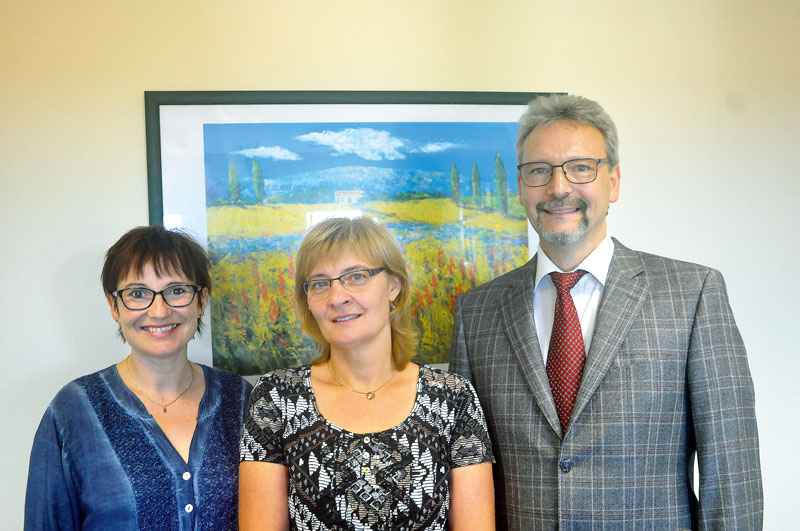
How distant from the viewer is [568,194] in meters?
1.76

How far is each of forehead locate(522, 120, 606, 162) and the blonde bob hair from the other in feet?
1.59

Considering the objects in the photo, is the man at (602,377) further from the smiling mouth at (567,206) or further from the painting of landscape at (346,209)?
the painting of landscape at (346,209)

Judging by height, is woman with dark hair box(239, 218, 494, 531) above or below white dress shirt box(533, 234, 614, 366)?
below

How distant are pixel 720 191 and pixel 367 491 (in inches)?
71.6

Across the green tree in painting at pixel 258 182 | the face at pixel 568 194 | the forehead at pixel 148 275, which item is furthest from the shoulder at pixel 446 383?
the green tree in painting at pixel 258 182

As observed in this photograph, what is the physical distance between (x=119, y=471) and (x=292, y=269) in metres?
0.85

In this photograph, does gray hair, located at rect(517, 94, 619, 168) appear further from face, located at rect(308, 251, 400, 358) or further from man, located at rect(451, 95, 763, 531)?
face, located at rect(308, 251, 400, 358)

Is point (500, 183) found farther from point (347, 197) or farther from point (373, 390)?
point (373, 390)

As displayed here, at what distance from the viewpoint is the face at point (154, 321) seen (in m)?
1.83

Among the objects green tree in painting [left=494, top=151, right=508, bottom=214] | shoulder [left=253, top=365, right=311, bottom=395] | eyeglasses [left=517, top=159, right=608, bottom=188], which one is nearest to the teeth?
shoulder [left=253, top=365, right=311, bottom=395]

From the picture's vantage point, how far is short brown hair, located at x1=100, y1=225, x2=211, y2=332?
186 centimetres

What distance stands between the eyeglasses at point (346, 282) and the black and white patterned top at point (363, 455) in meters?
0.25

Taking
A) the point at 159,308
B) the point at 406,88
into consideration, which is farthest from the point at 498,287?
the point at 159,308

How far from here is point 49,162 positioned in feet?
7.29
